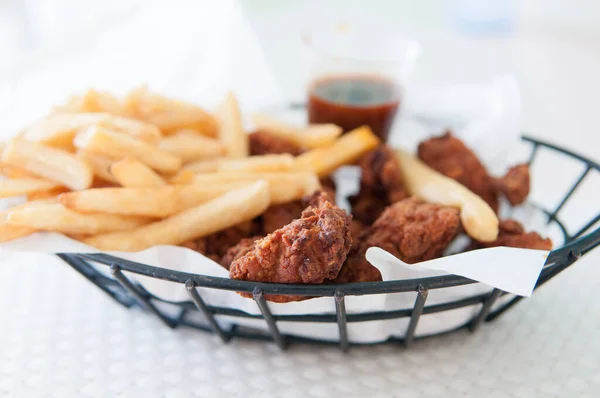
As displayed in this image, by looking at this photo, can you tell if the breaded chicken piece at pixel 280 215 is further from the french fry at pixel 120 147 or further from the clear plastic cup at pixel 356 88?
the clear plastic cup at pixel 356 88

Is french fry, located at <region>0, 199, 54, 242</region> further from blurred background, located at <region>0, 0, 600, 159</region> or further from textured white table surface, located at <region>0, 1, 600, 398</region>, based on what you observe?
blurred background, located at <region>0, 0, 600, 159</region>

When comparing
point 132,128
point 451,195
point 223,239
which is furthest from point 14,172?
point 451,195

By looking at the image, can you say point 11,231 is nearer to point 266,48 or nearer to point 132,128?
point 132,128

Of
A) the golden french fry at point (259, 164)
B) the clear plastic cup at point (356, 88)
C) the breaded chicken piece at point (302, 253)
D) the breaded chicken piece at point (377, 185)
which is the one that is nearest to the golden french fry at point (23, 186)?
the golden french fry at point (259, 164)

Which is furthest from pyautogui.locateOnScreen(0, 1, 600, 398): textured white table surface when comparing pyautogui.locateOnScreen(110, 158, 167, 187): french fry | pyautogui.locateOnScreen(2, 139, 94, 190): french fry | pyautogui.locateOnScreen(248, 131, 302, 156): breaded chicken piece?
pyautogui.locateOnScreen(248, 131, 302, 156): breaded chicken piece

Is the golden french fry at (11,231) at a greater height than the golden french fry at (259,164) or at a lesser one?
lesser

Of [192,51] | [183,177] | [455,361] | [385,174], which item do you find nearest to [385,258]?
[455,361]
